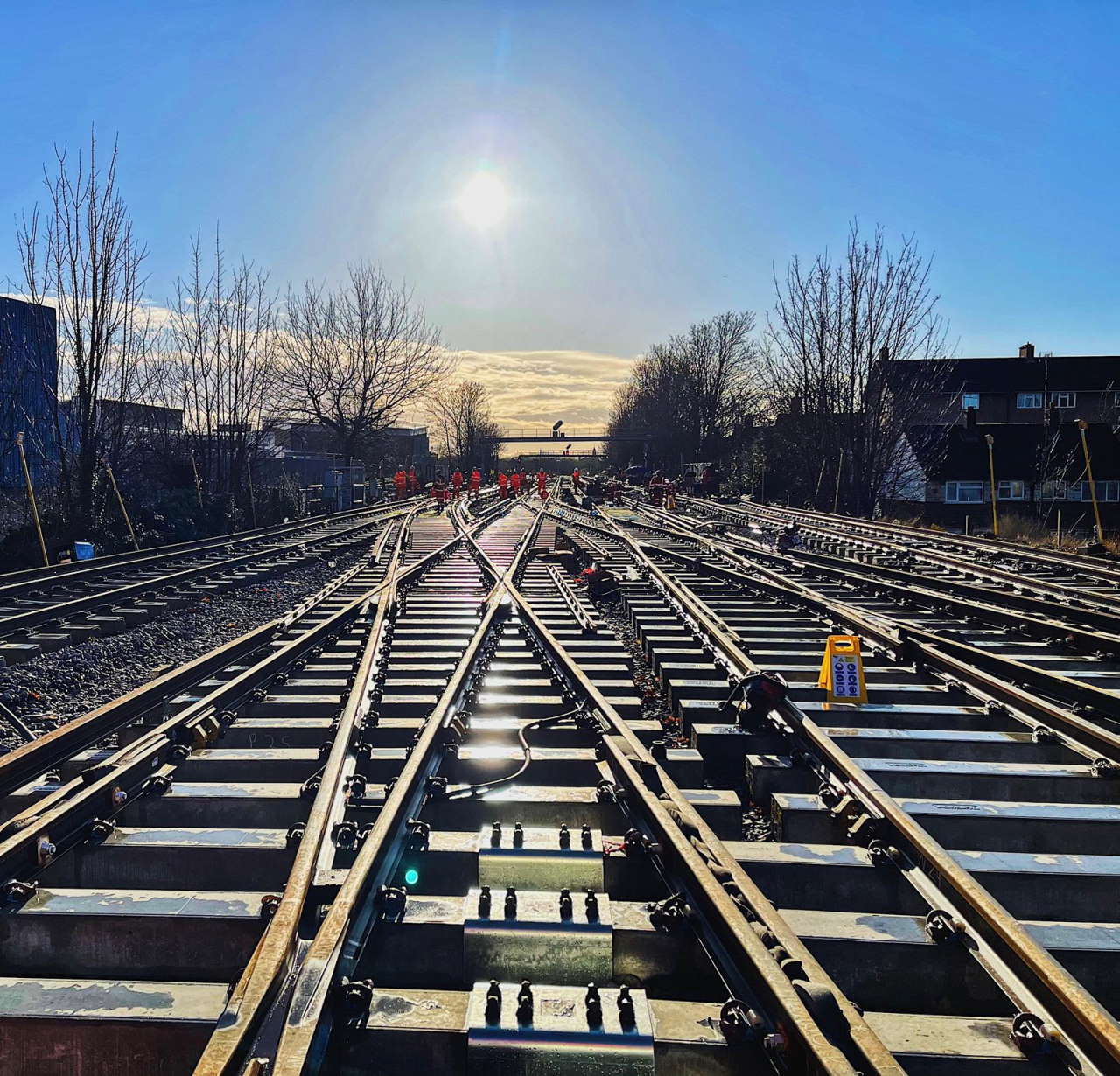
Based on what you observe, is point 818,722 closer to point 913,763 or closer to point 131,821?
point 913,763

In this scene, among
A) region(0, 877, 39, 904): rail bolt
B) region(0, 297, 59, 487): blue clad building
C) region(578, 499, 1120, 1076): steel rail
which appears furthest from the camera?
region(0, 297, 59, 487): blue clad building

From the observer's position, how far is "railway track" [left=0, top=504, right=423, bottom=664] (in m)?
7.86

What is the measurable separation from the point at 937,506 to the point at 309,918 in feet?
121

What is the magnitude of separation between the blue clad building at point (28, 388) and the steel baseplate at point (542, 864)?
656 inches

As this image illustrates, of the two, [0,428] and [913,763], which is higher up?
[0,428]

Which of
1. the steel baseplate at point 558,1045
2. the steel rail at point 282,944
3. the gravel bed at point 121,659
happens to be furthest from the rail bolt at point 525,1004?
the gravel bed at point 121,659

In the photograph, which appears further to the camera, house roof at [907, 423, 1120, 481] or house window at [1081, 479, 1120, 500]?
house window at [1081, 479, 1120, 500]

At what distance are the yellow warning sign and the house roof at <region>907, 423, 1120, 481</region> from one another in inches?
1160

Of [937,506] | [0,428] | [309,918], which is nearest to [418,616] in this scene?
[309,918]

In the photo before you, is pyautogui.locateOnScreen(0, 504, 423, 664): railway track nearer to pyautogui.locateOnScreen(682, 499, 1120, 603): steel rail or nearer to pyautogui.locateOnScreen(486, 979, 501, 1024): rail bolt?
pyautogui.locateOnScreen(486, 979, 501, 1024): rail bolt

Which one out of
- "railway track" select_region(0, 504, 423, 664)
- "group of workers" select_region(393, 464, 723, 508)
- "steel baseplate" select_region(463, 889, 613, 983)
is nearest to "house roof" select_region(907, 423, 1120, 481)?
"group of workers" select_region(393, 464, 723, 508)

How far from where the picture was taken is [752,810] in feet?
12.7

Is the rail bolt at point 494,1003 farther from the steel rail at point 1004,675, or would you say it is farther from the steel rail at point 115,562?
the steel rail at point 115,562

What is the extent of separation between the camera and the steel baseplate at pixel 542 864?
2873mm
